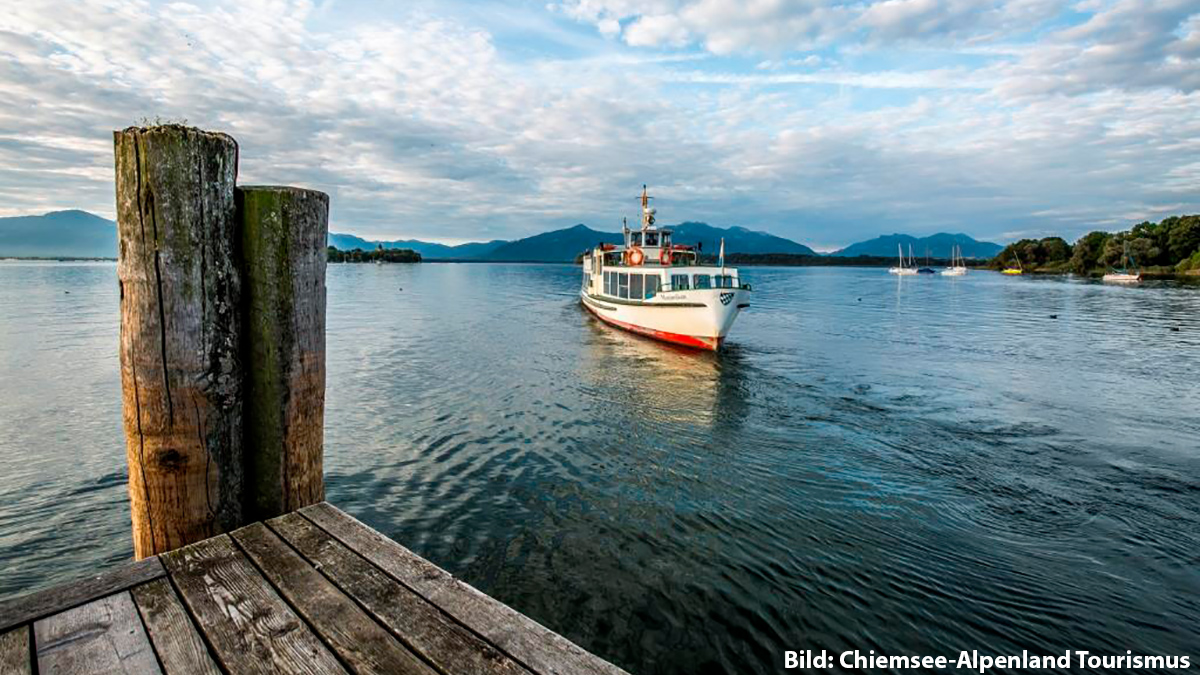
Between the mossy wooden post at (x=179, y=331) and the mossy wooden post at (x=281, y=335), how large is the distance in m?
0.09

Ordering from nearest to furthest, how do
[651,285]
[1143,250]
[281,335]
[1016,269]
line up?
[281,335], [651,285], [1143,250], [1016,269]

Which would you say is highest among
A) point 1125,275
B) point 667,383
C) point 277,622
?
point 1125,275

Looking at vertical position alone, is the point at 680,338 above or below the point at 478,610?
below

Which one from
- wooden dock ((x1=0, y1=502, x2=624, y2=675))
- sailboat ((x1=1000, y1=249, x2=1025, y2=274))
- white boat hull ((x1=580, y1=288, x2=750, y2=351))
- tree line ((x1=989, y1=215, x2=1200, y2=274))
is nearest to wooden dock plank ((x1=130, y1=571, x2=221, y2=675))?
wooden dock ((x1=0, y1=502, x2=624, y2=675))

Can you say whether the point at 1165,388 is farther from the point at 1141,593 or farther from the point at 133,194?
the point at 133,194

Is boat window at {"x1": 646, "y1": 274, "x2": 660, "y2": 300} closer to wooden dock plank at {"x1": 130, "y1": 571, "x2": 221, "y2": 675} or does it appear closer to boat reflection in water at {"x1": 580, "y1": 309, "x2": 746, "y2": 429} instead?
boat reflection in water at {"x1": 580, "y1": 309, "x2": 746, "y2": 429}

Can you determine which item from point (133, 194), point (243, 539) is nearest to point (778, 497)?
point (243, 539)

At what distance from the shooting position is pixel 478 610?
279 cm

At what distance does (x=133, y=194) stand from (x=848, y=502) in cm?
925

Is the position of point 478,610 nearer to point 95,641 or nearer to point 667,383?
point 95,641

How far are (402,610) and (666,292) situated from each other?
22.8 metres

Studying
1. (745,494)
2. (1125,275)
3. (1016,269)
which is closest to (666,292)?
(745,494)

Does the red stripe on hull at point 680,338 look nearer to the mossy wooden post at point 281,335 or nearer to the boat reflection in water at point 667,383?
the boat reflection in water at point 667,383

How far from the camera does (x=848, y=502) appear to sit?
865 centimetres
